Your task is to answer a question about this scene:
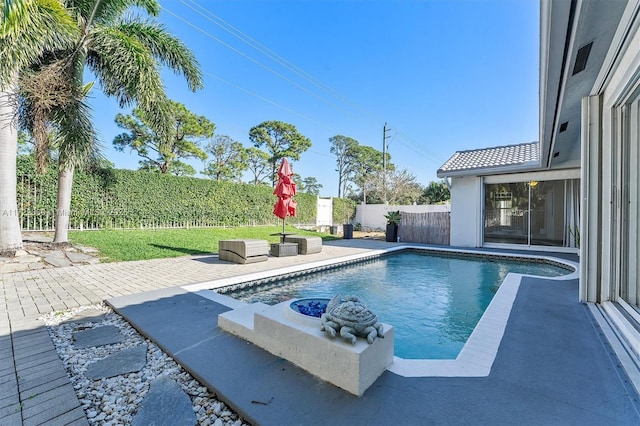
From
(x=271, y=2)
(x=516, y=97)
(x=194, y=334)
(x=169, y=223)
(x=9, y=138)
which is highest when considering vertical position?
(x=271, y=2)

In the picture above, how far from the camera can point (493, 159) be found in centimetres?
1181

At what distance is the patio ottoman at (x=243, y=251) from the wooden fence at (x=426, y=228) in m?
8.26

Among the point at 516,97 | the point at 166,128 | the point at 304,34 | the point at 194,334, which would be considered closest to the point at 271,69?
the point at 304,34

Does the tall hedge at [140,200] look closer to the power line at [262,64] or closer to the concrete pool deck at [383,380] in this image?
the power line at [262,64]

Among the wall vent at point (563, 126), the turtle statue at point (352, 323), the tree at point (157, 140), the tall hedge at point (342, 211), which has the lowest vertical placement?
the turtle statue at point (352, 323)

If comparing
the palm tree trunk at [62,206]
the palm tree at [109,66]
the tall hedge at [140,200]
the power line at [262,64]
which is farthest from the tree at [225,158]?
the palm tree trunk at [62,206]

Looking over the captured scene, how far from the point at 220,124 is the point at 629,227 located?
915 inches

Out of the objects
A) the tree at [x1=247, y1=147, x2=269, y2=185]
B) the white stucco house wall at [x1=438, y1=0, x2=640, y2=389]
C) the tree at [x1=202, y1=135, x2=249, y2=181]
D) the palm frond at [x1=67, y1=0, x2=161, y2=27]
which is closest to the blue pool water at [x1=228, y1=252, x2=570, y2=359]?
the white stucco house wall at [x1=438, y1=0, x2=640, y2=389]

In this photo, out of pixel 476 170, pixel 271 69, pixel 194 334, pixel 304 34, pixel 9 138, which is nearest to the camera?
pixel 194 334

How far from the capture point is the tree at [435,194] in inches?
1190

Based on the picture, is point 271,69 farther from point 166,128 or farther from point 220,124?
point 166,128

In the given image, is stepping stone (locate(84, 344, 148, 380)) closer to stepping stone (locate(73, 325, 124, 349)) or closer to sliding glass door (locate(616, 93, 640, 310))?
stepping stone (locate(73, 325, 124, 349))

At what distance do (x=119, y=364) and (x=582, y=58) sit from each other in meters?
5.92

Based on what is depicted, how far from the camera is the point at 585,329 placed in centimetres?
341
